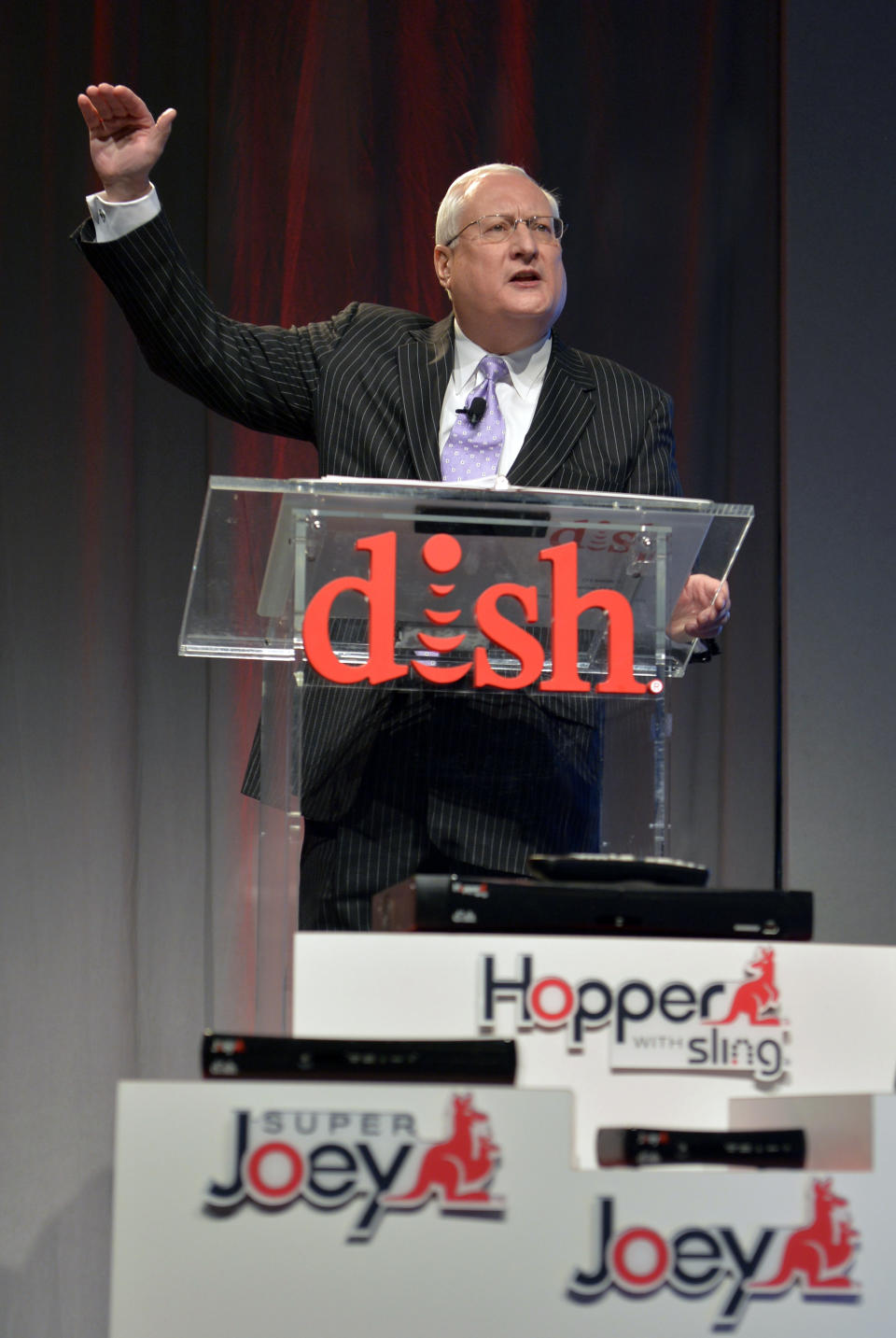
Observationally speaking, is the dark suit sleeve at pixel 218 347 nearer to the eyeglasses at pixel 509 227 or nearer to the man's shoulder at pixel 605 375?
the eyeglasses at pixel 509 227

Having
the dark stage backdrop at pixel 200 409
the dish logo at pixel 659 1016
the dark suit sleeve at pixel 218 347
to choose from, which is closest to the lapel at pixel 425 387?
the dark suit sleeve at pixel 218 347

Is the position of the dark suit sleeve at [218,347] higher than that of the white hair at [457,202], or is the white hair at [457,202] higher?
the white hair at [457,202]

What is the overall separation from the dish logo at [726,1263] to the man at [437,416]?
1.81ft

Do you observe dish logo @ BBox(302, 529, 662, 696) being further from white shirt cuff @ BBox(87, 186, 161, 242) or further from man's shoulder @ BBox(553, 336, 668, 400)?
white shirt cuff @ BBox(87, 186, 161, 242)

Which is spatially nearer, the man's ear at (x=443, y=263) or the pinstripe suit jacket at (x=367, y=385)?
the pinstripe suit jacket at (x=367, y=385)

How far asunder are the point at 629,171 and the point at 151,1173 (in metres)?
2.63

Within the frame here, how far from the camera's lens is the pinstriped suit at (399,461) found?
141 centimetres

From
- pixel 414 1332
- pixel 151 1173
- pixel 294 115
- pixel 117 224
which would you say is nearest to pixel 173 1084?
pixel 151 1173

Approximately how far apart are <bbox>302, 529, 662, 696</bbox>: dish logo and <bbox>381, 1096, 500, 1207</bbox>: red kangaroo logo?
0.54 metres

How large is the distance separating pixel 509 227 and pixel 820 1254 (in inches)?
55.5

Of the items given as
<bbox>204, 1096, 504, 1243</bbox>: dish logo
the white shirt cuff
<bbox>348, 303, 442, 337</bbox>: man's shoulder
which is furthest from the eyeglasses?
<bbox>204, 1096, 504, 1243</bbox>: dish logo

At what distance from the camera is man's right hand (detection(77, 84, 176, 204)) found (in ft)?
5.35

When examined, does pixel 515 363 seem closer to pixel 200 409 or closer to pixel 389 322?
pixel 389 322

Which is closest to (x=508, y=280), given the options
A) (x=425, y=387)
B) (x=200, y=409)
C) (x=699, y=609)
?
(x=425, y=387)
